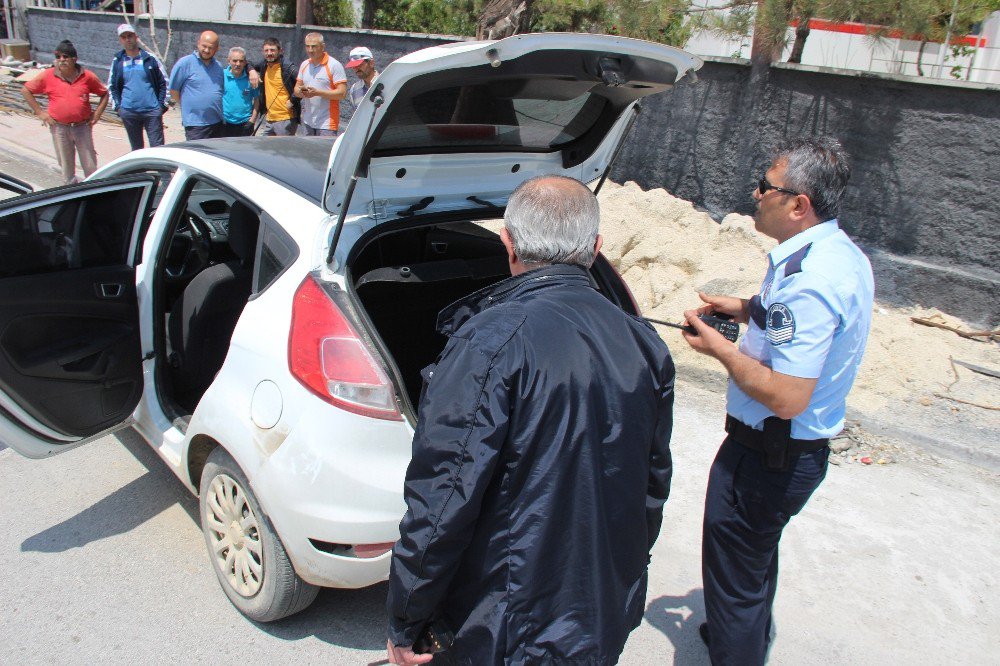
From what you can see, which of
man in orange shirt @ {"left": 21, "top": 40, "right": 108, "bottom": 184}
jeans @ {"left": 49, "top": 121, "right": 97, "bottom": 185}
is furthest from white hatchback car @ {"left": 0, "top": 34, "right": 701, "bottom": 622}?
jeans @ {"left": 49, "top": 121, "right": 97, "bottom": 185}

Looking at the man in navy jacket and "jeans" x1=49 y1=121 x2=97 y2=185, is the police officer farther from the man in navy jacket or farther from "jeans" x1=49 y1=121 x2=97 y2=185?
"jeans" x1=49 y1=121 x2=97 y2=185

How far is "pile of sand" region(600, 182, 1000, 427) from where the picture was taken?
491cm

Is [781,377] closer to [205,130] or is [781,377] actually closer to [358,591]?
[358,591]

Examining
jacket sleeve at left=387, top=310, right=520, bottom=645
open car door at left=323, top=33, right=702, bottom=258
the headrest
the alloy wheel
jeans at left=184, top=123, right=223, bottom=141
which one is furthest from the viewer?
jeans at left=184, top=123, right=223, bottom=141

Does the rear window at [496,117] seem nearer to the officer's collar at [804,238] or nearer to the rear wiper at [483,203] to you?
the rear wiper at [483,203]

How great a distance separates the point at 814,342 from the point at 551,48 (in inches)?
45.0

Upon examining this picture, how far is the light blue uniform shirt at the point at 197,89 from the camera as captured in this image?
8.03 m

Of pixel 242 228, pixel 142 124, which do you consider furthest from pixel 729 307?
pixel 142 124

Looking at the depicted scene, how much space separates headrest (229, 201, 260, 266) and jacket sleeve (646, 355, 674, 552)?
2146 millimetres

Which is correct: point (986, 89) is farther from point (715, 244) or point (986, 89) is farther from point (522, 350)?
point (522, 350)

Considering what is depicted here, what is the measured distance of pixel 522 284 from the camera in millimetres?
1771

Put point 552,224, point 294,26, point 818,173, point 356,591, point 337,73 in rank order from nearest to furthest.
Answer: point 552,224 → point 818,173 → point 356,591 → point 337,73 → point 294,26

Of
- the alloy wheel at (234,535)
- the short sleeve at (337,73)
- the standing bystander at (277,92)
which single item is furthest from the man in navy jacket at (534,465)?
the standing bystander at (277,92)

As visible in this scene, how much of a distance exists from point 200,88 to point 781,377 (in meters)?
7.57
